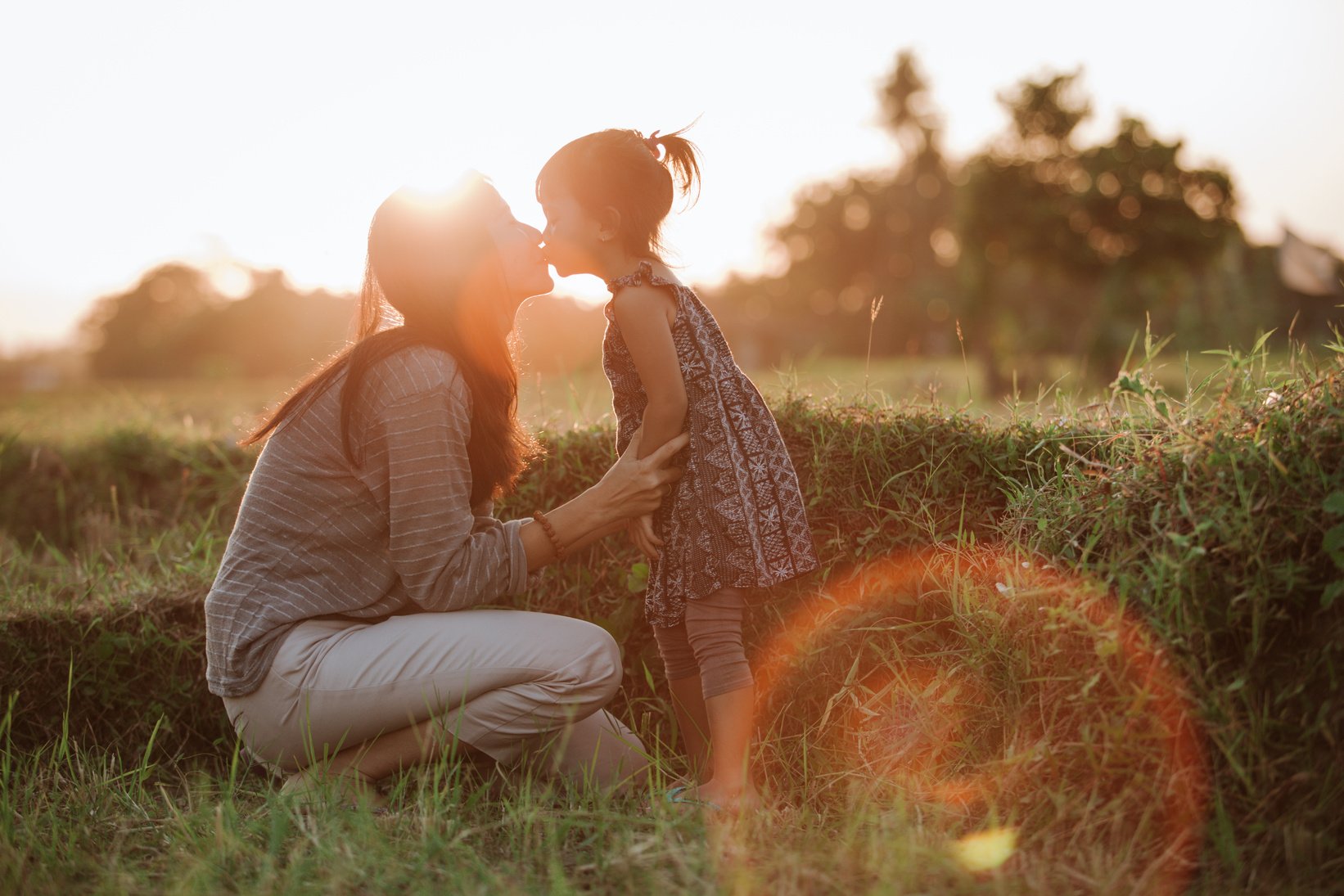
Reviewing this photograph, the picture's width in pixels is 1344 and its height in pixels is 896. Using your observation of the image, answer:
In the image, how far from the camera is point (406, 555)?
2312mm

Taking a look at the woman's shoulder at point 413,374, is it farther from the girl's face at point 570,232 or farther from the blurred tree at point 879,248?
the blurred tree at point 879,248

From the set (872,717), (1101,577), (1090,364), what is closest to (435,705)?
(872,717)

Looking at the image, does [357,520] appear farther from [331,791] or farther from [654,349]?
[654,349]

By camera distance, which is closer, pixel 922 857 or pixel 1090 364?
pixel 922 857

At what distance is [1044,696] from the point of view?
206 centimetres

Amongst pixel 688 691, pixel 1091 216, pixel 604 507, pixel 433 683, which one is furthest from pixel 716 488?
pixel 1091 216

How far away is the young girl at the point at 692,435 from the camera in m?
2.46

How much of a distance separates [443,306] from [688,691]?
1411mm

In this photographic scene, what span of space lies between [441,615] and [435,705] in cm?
25

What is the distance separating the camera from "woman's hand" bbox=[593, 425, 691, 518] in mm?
2482

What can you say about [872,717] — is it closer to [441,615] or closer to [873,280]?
[441,615]

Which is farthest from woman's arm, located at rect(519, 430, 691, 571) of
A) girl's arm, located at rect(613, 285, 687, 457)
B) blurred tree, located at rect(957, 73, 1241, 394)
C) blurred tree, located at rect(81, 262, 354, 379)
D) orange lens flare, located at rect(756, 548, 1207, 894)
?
blurred tree, located at rect(81, 262, 354, 379)

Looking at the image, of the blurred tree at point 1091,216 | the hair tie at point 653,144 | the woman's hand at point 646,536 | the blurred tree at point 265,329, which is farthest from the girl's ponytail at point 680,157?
the blurred tree at point 265,329

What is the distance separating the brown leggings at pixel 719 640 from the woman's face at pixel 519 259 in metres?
1.04
